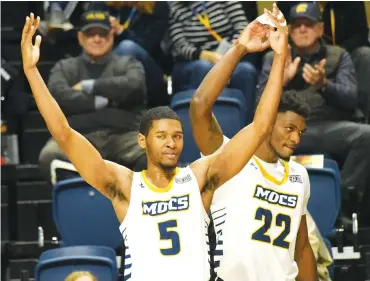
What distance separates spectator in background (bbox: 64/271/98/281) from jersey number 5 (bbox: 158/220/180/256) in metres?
0.87

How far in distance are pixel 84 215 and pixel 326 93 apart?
1.84 m

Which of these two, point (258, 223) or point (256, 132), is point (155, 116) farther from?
point (258, 223)

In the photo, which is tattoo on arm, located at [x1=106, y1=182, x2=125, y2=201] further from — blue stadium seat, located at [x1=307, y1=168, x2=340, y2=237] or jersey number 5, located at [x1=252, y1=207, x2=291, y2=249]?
blue stadium seat, located at [x1=307, y1=168, x2=340, y2=237]

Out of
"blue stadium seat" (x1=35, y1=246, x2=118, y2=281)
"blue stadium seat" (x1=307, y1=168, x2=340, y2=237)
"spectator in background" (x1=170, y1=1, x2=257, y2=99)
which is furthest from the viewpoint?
"spectator in background" (x1=170, y1=1, x2=257, y2=99)

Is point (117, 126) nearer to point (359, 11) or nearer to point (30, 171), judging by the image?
point (30, 171)

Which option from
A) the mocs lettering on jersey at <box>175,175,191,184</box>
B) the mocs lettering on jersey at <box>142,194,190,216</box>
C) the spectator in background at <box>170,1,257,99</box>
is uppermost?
the spectator in background at <box>170,1,257,99</box>

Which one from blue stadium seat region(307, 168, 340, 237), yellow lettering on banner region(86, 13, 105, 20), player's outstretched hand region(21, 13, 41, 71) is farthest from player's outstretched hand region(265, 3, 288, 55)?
yellow lettering on banner region(86, 13, 105, 20)

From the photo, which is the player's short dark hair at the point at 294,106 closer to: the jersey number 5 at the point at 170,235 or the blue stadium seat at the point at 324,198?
the jersey number 5 at the point at 170,235

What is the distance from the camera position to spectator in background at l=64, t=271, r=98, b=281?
240 inches

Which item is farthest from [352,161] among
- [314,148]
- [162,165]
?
[162,165]

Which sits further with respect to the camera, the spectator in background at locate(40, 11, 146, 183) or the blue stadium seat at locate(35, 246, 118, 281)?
the spectator in background at locate(40, 11, 146, 183)

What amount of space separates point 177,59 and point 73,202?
1782mm

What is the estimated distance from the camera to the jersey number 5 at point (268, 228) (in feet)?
19.0

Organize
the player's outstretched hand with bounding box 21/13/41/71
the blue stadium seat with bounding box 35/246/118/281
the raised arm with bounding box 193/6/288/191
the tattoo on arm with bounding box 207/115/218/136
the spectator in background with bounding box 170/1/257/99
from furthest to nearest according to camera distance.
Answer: the spectator in background with bounding box 170/1/257/99
the blue stadium seat with bounding box 35/246/118/281
the tattoo on arm with bounding box 207/115/218/136
the raised arm with bounding box 193/6/288/191
the player's outstretched hand with bounding box 21/13/41/71
